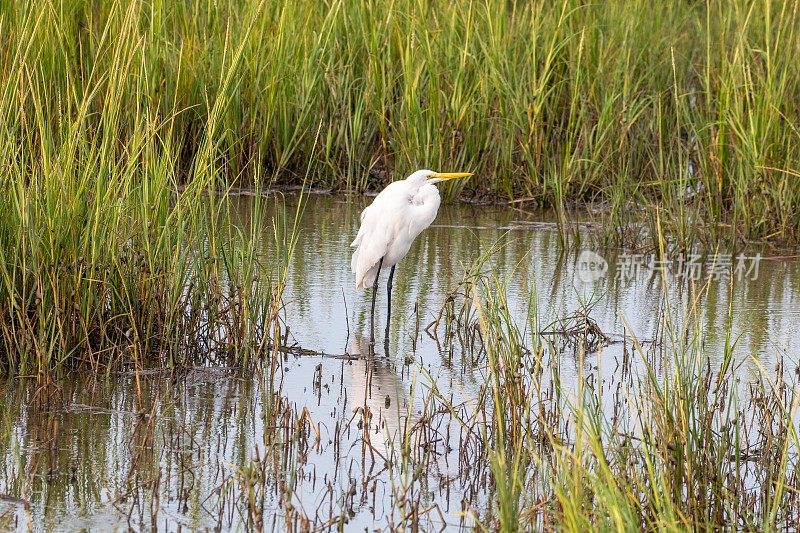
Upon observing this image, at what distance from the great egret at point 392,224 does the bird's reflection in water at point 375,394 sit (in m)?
0.46

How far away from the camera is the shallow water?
11.2 feet

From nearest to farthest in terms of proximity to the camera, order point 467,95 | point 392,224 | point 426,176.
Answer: point 392,224, point 426,176, point 467,95

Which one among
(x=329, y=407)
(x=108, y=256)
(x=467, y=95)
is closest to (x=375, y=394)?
(x=329, y=407)

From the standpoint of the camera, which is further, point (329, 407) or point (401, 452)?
point (329, 407)

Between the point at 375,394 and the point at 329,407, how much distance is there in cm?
25

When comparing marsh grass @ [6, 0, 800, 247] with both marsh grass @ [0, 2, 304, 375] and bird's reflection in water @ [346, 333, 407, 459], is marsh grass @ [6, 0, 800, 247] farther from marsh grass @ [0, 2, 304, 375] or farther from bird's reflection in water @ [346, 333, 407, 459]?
marsh grass @ [0, 2, 304, 375]

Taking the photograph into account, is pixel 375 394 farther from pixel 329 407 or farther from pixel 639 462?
pixel 639 462

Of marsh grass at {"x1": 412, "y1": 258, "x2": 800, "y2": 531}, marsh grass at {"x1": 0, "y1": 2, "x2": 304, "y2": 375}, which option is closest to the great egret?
marsh grass at {"x1": 0, "y1": 2, "x2": 304, "y2": 375}

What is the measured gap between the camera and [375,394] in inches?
184

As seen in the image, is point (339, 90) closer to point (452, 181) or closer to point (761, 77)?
point (452, 181)

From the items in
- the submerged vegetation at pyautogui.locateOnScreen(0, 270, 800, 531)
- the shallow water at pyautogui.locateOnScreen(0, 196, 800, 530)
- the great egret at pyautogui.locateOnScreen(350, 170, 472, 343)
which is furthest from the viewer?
the great egret at pyautogui.locateOnScreen(350, 170, 472, 343)

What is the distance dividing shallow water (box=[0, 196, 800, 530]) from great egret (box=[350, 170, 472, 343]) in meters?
0.22

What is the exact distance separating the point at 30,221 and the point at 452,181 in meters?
4.38

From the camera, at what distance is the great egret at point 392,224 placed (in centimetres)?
589
